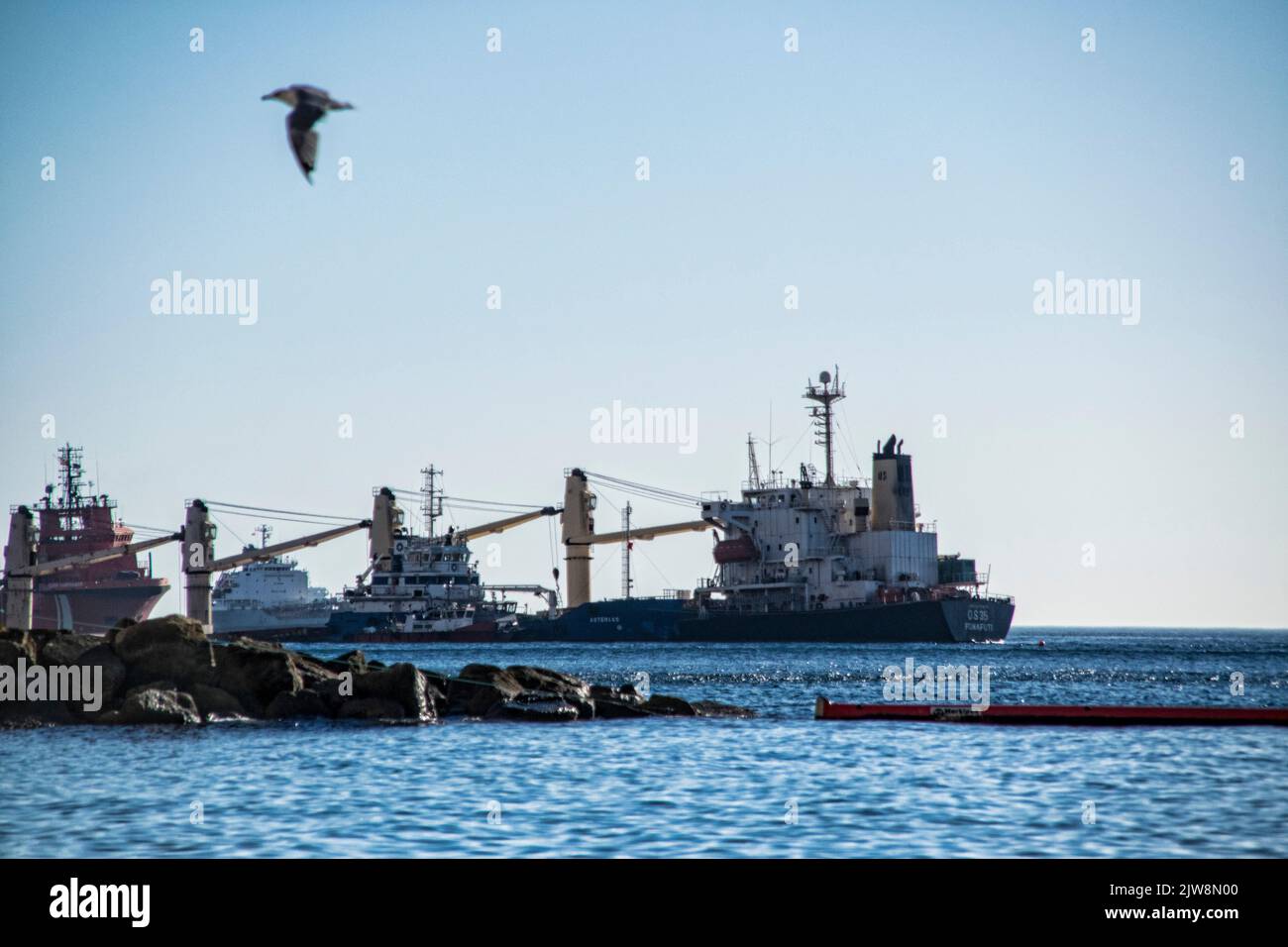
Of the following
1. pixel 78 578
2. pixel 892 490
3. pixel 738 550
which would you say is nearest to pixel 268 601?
pixel 78 578

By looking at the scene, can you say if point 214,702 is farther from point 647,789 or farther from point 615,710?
point 647,789

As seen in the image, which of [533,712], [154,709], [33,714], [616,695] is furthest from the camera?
[616,695]

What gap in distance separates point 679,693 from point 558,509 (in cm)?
6940

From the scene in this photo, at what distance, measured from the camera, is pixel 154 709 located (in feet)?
90.7

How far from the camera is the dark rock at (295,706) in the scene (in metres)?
29.2

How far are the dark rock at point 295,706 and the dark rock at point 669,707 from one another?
6.75 m

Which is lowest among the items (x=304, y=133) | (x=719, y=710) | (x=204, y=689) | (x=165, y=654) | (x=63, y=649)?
(x=719, y=710)

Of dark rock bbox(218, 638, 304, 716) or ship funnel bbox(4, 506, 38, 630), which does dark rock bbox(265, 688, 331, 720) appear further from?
ship funnel bbox(4, 506, 38, 630)

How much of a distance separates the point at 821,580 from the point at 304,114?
85.0 meters

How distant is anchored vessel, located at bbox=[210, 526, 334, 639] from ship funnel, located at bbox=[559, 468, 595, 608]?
1876 cm

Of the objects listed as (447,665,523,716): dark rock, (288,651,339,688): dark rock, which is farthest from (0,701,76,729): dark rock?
(447,665,523,716): dark rock
